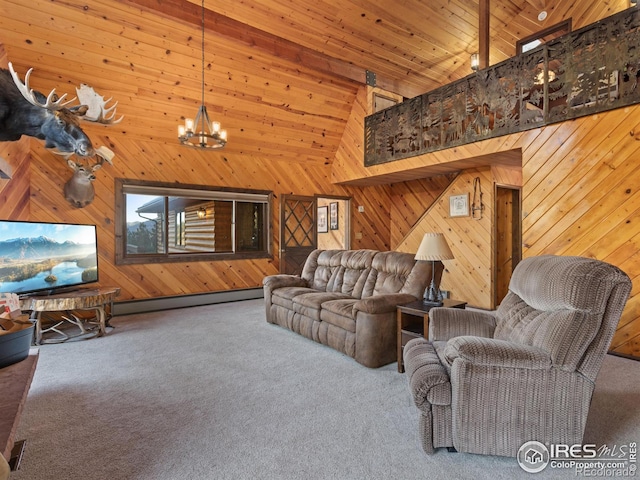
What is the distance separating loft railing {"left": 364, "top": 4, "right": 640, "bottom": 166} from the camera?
327 centimetres

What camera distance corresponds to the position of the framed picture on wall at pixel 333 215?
27.8 feet

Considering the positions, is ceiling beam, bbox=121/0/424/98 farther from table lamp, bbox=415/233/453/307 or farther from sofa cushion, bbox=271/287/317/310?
table lamp, bbox=415/233/453/307

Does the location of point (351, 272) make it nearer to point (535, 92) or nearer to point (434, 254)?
point (434, 254)

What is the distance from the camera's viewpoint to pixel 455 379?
1701 millimetres

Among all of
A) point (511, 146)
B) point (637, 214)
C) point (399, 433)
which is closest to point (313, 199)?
point (511, 146)

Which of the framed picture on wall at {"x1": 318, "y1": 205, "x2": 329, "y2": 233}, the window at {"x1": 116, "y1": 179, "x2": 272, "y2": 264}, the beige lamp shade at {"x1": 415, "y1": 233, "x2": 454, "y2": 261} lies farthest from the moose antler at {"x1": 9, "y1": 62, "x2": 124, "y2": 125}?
the framed picture on wall at {"x1": 318, "y1": 205, "x2": 329, "y2": 233}

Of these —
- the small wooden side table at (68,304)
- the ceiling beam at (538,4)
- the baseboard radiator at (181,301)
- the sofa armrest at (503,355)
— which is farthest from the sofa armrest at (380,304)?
the ceiling beam at (538,4)

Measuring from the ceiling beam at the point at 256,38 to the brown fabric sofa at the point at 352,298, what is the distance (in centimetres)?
313

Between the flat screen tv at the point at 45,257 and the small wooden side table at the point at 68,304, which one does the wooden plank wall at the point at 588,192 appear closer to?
the small wooden side table at the point at 68,304

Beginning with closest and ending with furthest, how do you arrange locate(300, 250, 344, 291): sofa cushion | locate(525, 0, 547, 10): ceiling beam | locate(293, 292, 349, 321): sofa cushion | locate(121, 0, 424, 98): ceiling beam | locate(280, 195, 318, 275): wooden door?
locate(293, 292, 349, 321): sofa cushion
locate(121, 0, 424, 98): ceiling beam
locate(300, 250, 344, 291): sofa cushion
locate(525, 0, 547, 10): ceiling beam
locate(280, 195, 318, 275): wooden door

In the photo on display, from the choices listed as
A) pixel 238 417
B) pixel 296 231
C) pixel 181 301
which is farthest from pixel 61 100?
pixel 296 231

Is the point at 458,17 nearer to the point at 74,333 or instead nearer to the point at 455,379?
the point at 455,379

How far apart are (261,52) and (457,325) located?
4.75m

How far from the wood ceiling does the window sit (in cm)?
81
